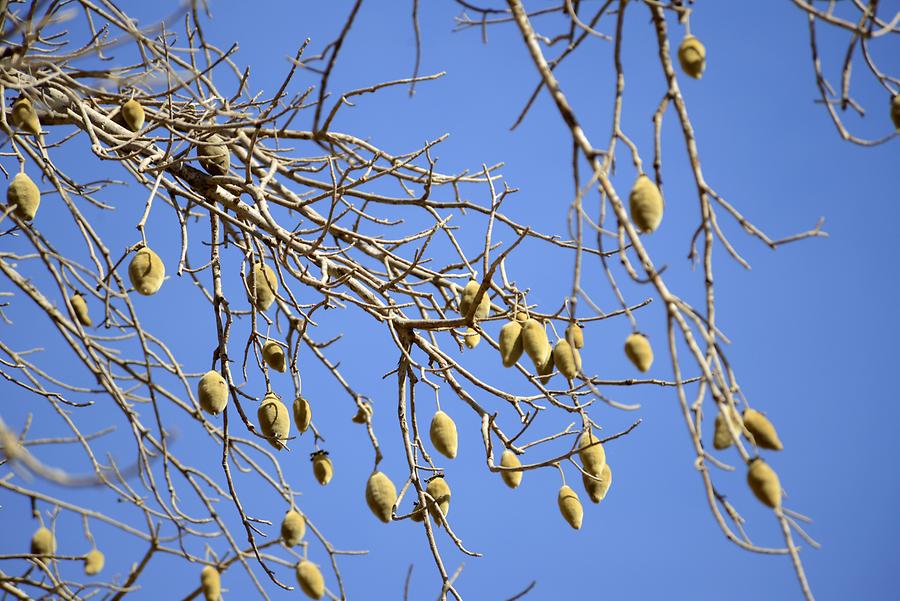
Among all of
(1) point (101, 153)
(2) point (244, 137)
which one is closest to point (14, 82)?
(1) point (101, 153)

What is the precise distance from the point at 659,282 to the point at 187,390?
1662mm

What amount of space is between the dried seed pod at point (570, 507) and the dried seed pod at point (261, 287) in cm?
77

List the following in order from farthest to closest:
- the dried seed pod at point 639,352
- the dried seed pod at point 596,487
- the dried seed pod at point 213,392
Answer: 1. the dried seed pod at point 213,392
2. the dried seed pod at point 596,487
3. the dried seed pod at point 639,352

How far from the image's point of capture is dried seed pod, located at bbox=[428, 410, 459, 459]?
2135 mm

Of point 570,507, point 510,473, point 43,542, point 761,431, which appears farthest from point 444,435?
point 43,542

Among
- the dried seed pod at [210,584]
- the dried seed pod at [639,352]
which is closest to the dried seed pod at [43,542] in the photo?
the dried seed pod at [210,584]

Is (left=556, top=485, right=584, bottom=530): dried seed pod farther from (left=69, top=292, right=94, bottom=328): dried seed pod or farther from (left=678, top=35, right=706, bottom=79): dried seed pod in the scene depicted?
(left=69, top=292, right=94, bottom=328): dried seed pod

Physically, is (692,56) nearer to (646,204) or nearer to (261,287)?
(646,204)

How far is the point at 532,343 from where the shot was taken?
6.15 ft

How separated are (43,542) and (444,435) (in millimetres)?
1332

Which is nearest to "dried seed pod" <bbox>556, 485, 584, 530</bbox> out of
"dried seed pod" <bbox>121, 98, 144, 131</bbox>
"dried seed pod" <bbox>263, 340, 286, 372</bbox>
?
"dried seed pod" <bbox>263, 340, 286, 372</bbox>

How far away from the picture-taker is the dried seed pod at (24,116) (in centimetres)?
213

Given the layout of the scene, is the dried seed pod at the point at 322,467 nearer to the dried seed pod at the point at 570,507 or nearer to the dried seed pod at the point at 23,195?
the dried seed pod at the point at 570,507

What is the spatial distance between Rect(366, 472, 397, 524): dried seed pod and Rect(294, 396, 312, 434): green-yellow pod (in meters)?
0.23
